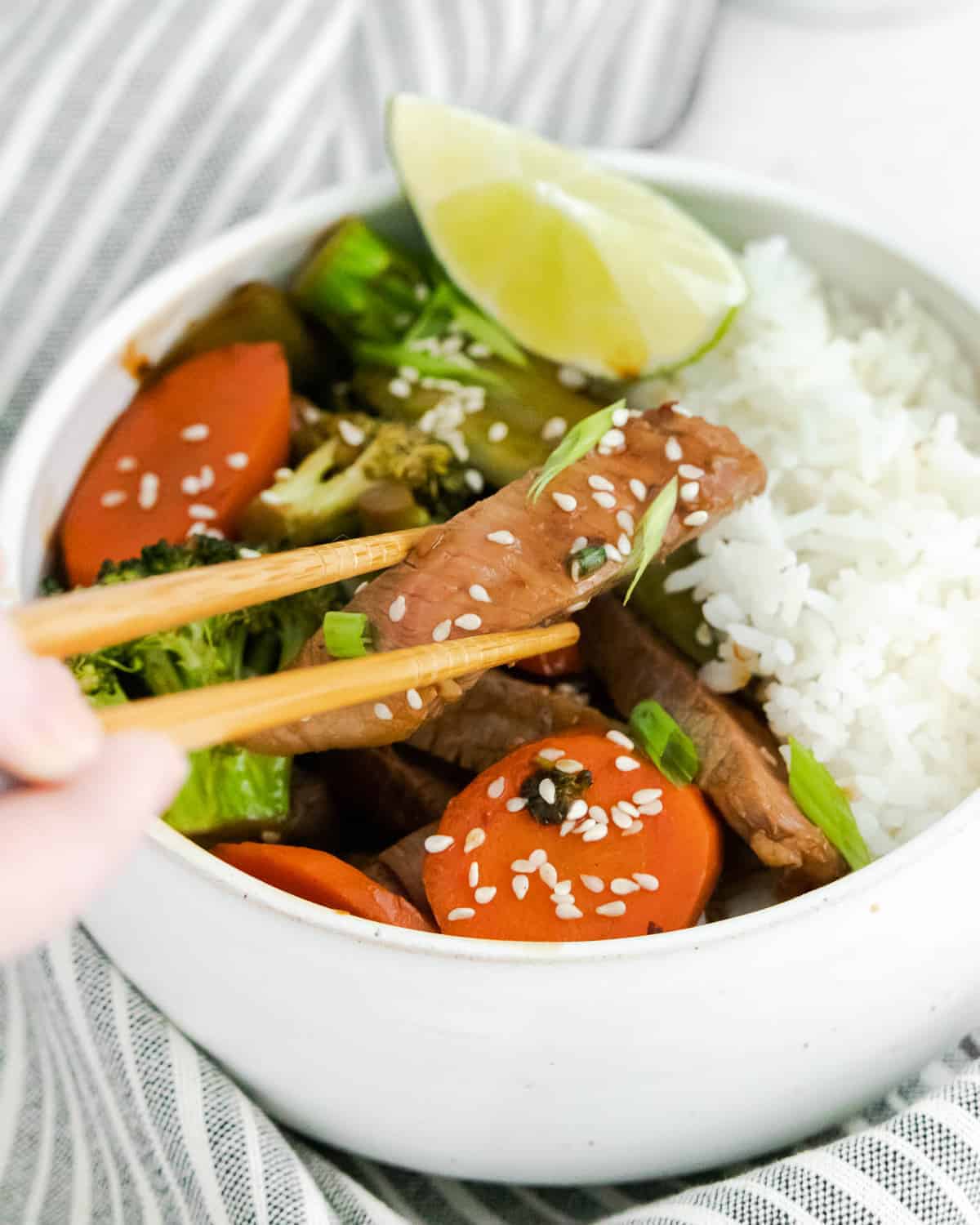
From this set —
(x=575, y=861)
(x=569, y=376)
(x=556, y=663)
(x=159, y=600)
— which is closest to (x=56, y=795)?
(x=159, y=600)

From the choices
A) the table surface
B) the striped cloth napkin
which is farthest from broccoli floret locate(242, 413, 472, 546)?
the table surface

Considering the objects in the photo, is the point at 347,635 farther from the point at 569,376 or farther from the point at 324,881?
the point at 569,376

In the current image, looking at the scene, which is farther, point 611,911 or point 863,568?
point 863,568

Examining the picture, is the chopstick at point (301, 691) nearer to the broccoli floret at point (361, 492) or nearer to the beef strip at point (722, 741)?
the beef strip at point (722, 741)

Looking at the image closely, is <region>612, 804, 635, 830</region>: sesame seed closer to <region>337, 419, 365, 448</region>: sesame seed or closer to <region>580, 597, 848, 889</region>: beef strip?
<region>580, 597, 848, 889</region>: beef strip

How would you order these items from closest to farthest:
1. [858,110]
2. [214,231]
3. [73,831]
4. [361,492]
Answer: [73,831]
[361,492]
[214,231]
[858,110]

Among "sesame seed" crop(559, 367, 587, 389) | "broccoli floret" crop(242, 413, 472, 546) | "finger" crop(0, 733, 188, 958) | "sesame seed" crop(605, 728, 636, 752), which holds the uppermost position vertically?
"finger" crop(0, 733, 188, 958)
